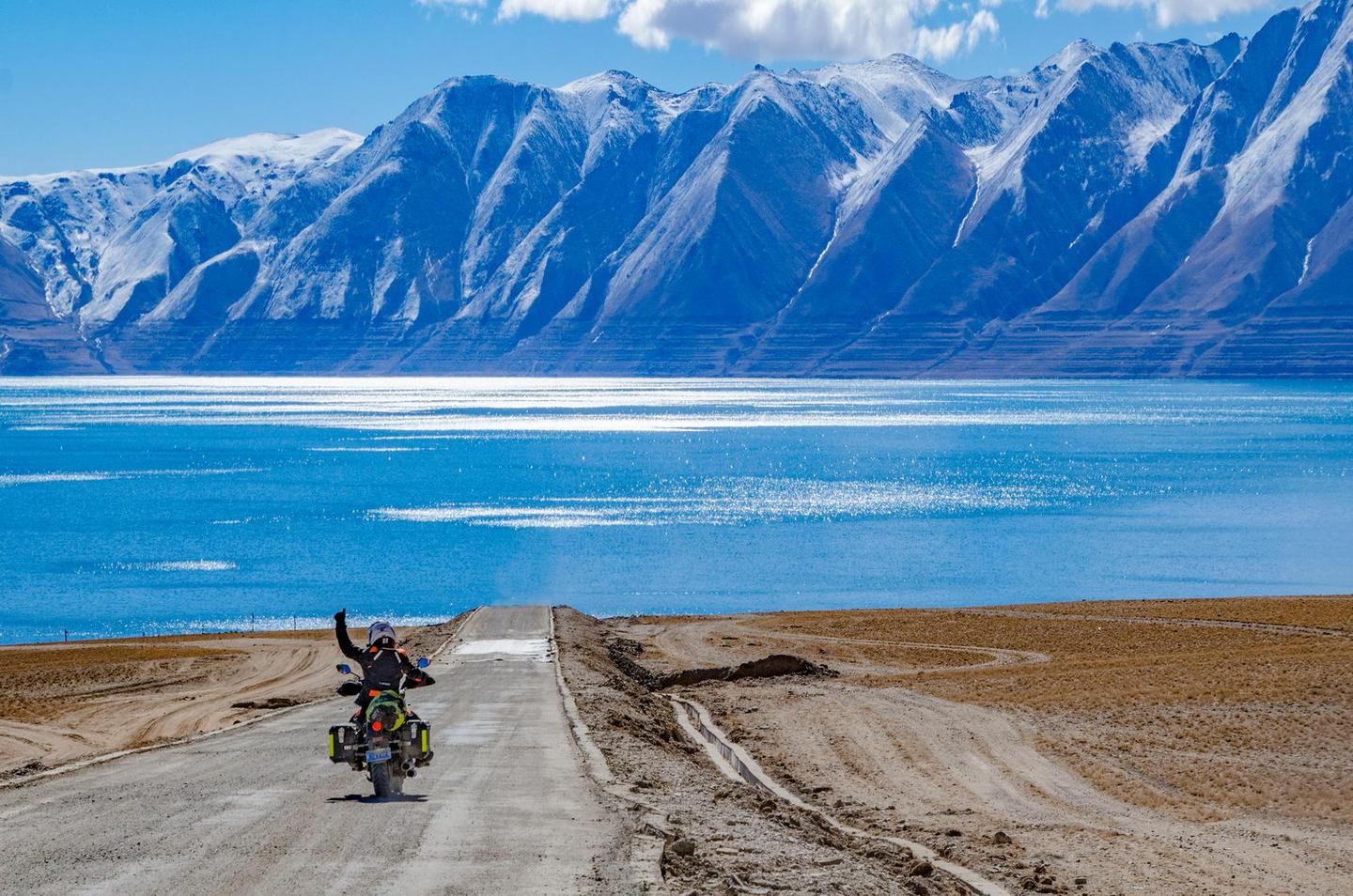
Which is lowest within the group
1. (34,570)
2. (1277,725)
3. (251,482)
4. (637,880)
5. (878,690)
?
(637,880)

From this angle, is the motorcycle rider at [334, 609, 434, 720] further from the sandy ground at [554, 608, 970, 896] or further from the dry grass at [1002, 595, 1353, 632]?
the dry grass at [1002, 595, 1353, 632]

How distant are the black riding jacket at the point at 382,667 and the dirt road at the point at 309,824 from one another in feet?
4.86

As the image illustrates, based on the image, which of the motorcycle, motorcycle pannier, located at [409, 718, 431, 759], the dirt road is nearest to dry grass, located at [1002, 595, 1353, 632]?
the dirt road

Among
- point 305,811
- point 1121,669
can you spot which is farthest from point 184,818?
point 1121,669

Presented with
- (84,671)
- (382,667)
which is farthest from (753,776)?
(84,671)

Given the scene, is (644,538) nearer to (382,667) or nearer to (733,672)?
(733,672)

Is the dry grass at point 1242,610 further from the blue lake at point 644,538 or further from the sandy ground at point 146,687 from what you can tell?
the sandy ground at point 146,687

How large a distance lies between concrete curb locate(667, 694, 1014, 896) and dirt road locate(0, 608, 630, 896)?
3.57 meters

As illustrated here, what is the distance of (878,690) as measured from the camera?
138 feet

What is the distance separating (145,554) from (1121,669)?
289 ft

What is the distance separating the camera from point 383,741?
2030cm

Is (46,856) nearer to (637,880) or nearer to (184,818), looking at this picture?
(184,818)

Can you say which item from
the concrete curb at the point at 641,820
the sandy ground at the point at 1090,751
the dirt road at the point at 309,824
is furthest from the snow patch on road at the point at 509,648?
the dirt road at the point at 309,824

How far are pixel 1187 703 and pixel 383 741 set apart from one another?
871 inches
